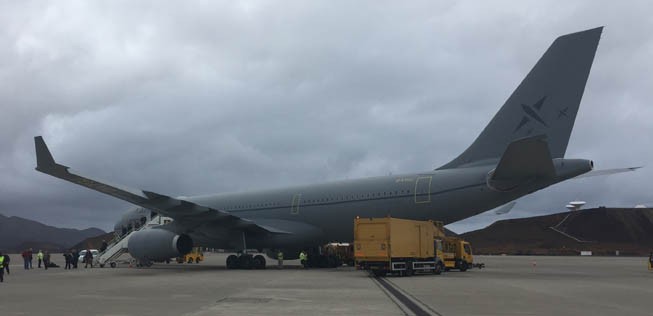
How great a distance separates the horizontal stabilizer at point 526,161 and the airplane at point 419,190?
35 millimetres

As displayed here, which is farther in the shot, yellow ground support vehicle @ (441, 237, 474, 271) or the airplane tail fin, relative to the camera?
yellow ground support vehicle @ (441, 237, 474, 271)

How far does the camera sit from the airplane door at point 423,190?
26500 millimetres

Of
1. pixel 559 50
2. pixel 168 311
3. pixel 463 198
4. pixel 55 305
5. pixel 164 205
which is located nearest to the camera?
pixel 168 311

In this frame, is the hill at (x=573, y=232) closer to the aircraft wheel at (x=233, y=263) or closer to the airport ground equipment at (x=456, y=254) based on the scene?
the airport ground equipment at (x=456, y=254)

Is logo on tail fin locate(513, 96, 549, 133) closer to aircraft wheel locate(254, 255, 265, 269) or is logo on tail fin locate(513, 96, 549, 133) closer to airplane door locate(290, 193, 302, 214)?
airplane door locate(290, 193, 302, 214)

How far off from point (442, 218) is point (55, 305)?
17804mm

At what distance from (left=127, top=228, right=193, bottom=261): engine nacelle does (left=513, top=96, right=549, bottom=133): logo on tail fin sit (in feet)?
55.2

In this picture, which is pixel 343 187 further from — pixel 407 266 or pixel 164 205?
pixel 164 205

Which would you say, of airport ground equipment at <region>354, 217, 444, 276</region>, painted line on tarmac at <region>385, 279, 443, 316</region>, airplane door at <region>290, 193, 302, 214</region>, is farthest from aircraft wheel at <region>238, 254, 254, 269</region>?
painted line on tarmac at <region>385, 279, 443, 316</region>

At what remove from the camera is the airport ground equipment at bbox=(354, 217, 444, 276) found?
23.5 m

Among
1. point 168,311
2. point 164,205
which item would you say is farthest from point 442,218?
point 168,311

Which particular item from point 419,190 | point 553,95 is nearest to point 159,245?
point 419,190

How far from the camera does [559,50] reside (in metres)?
23.4

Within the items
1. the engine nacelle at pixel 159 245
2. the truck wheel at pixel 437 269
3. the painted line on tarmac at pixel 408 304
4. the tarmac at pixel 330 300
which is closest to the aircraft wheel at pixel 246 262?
the engine nacelle at pixel 159 245
